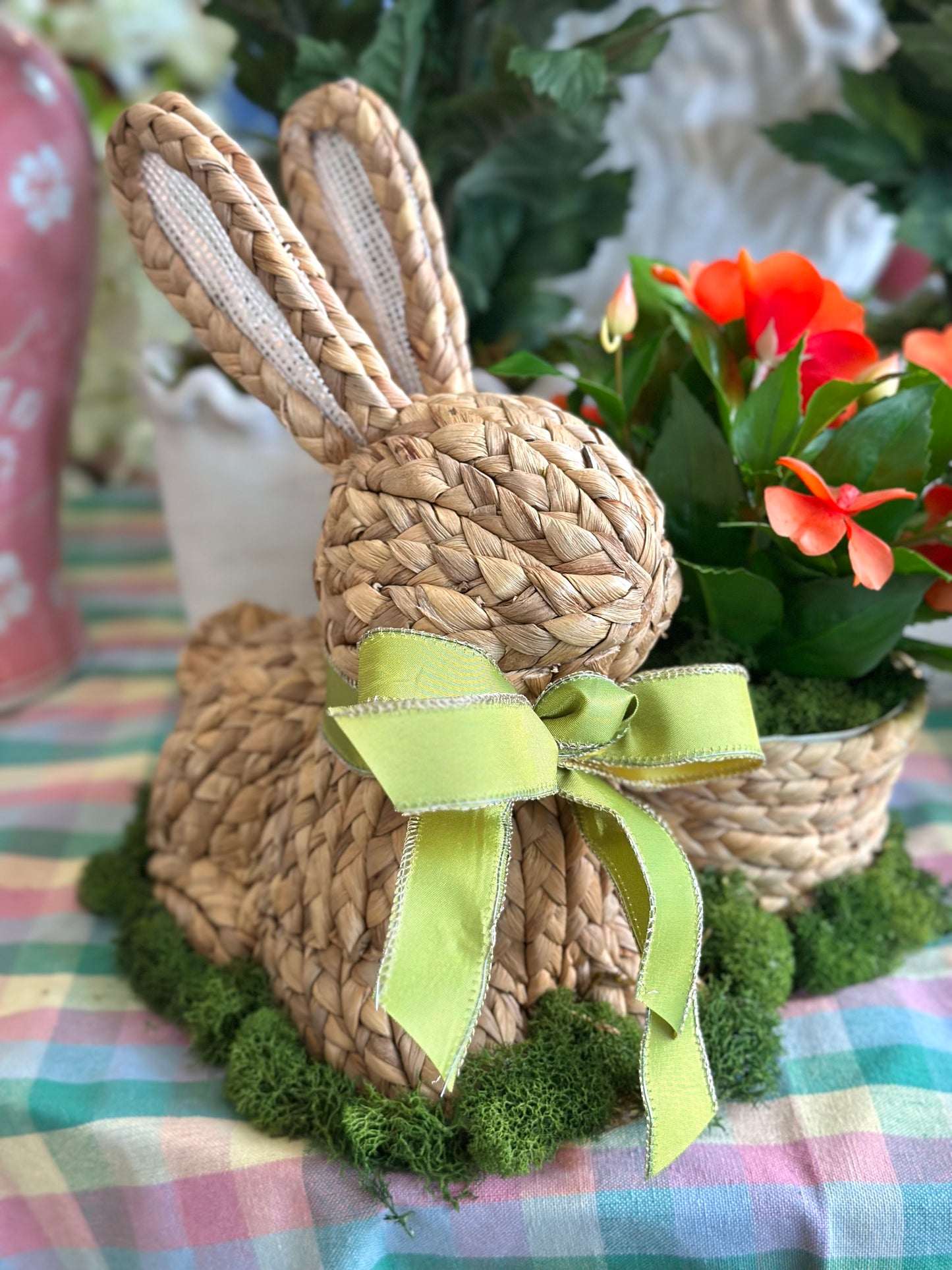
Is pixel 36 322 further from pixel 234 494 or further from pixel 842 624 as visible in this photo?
pixel 842 624

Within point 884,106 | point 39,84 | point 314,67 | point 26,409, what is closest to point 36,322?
point 26,409

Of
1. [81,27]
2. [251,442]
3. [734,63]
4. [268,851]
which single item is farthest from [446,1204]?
[81,27]

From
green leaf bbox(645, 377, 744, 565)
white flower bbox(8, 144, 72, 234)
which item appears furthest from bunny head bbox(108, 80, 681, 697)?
white flower bbox(8, 144, 72, 234)

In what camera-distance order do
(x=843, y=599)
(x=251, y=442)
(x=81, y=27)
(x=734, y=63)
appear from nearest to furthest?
1. (x=843, y=599)
2. (x=251, y=442)
3. (x=734, y=63)
4. (x=81, y=27)

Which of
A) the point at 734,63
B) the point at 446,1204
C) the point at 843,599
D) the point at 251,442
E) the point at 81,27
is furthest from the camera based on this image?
the point at 81,27

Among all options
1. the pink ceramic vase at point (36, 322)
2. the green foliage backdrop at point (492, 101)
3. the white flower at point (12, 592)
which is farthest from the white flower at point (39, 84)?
the white flower at point (12, 592)

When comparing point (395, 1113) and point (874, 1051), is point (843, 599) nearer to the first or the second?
point (874, 1051)

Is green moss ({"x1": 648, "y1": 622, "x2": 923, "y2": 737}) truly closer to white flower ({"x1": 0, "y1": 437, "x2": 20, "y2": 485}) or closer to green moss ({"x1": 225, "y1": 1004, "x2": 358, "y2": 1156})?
green moss ({"x1": 225, "y1": 1004, "x2": 358, "y2": 1156})
